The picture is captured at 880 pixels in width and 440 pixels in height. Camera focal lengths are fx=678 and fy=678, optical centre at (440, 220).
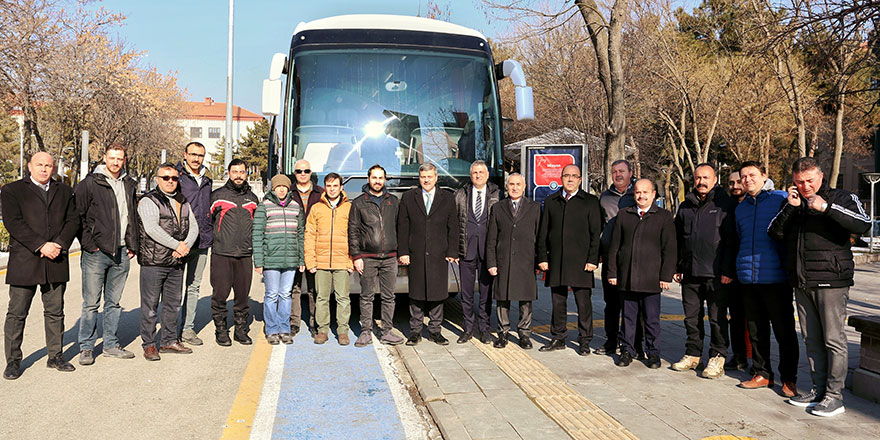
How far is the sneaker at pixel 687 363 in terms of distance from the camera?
6117 mm

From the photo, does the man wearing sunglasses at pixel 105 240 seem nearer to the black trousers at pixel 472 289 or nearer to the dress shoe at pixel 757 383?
the black trousers at pixel 472 289

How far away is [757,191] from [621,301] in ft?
5.32

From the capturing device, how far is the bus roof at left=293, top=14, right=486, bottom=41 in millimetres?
8344

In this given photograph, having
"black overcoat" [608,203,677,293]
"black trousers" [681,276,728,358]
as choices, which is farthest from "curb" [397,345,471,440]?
"black trousers" [681,276,728,358]

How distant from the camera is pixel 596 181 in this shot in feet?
92.7

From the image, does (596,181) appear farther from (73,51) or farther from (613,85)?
(73,51)

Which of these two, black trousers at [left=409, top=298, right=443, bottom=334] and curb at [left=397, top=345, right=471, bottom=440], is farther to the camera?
black trousers at [left=409, top=298, right=443, bottom=334]

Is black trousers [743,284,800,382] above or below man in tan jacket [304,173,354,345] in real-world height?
below

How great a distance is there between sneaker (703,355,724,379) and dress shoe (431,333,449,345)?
256 centimetres

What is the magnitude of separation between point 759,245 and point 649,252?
3.26ft

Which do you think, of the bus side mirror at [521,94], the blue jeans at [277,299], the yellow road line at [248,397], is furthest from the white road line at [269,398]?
the bus side mirror at [521,94]

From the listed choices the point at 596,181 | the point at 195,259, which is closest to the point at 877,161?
the point at 195,259

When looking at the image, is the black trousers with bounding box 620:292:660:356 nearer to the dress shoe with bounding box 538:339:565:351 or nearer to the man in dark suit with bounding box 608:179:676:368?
the man in dark suit with bounding box 608:179:676:368

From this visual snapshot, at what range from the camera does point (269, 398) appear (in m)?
5.21
